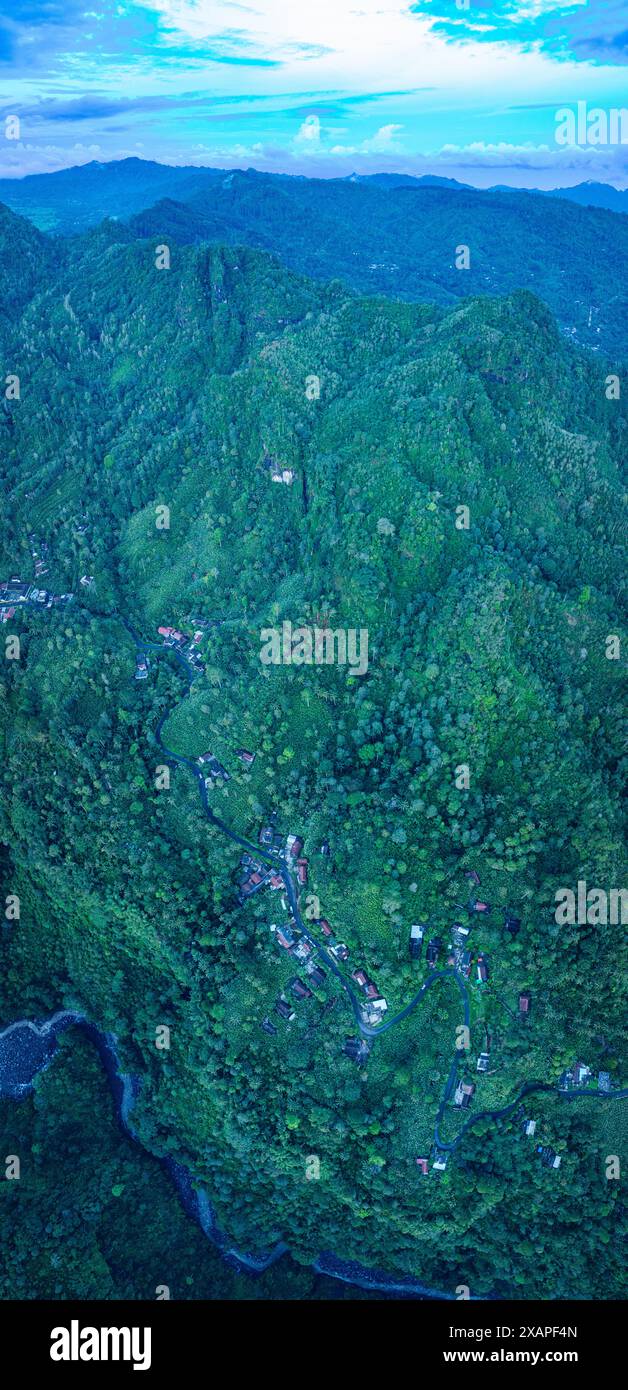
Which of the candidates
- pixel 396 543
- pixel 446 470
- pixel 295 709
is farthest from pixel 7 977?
pixel 446 470

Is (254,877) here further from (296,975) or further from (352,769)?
(352,769)

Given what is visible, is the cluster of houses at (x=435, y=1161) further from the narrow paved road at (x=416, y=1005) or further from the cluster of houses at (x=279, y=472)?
the cluster of houses at (x=279, y=472)

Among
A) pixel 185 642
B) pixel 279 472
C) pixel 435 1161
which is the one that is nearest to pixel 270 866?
pixel 435 1161

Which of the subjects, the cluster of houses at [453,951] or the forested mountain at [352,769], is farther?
the cluster of houses at [453,951]

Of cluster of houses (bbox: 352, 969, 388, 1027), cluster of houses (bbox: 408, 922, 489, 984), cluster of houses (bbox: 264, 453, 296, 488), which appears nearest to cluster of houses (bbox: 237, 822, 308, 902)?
cluster of houses (bbox: 352, 969, 388, 1027)

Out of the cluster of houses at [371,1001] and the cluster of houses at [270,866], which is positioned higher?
the cluster of houses at [270,866]

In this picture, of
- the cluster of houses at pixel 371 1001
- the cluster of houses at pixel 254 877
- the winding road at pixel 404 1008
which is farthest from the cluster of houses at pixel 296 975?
the cluster of houses at pixel 254 877

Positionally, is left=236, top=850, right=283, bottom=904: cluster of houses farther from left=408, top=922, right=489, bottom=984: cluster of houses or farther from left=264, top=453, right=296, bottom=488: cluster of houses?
left=264, top=453, right=296, bottom=488: cluster of houses
